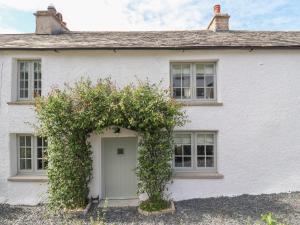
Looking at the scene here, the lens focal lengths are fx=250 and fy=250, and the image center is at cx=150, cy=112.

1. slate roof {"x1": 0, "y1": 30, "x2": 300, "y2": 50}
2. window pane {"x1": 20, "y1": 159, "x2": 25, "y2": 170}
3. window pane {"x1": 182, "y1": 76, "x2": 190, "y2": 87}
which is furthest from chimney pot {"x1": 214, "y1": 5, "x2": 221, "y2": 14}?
window pane {"x1": 20, "y1": 159, "x2": 25, "y2": 170}

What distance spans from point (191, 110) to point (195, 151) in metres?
1.49

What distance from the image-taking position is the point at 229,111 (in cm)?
868

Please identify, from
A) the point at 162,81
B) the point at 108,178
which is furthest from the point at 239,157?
the point at 108,178

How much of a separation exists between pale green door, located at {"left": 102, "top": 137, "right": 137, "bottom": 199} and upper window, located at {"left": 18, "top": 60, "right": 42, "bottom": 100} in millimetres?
3264

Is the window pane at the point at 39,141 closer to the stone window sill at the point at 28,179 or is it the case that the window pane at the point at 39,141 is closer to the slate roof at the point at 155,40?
the stone window sill at the point at 28,179

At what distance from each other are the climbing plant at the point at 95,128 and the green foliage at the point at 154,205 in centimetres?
7

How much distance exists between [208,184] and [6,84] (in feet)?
25.8

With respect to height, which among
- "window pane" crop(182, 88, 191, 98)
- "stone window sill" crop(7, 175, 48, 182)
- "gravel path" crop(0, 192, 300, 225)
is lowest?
"gravel path" crop(0, 192, 300, 225)

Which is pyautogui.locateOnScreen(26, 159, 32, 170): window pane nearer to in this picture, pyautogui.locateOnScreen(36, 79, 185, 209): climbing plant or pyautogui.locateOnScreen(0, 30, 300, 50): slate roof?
pyautogui.locateOnScreen(36, 79, 185, 209): climbing plant

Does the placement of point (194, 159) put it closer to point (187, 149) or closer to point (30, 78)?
point (187, 149)

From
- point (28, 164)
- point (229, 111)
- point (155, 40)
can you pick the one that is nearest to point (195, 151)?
point (229, 111)

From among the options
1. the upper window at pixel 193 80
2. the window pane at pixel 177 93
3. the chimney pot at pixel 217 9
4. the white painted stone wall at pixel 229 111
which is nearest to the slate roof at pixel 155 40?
the white painted stone wall at pixel 229 111

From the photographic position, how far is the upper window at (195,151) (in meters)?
8.91

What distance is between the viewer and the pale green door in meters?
8.86
